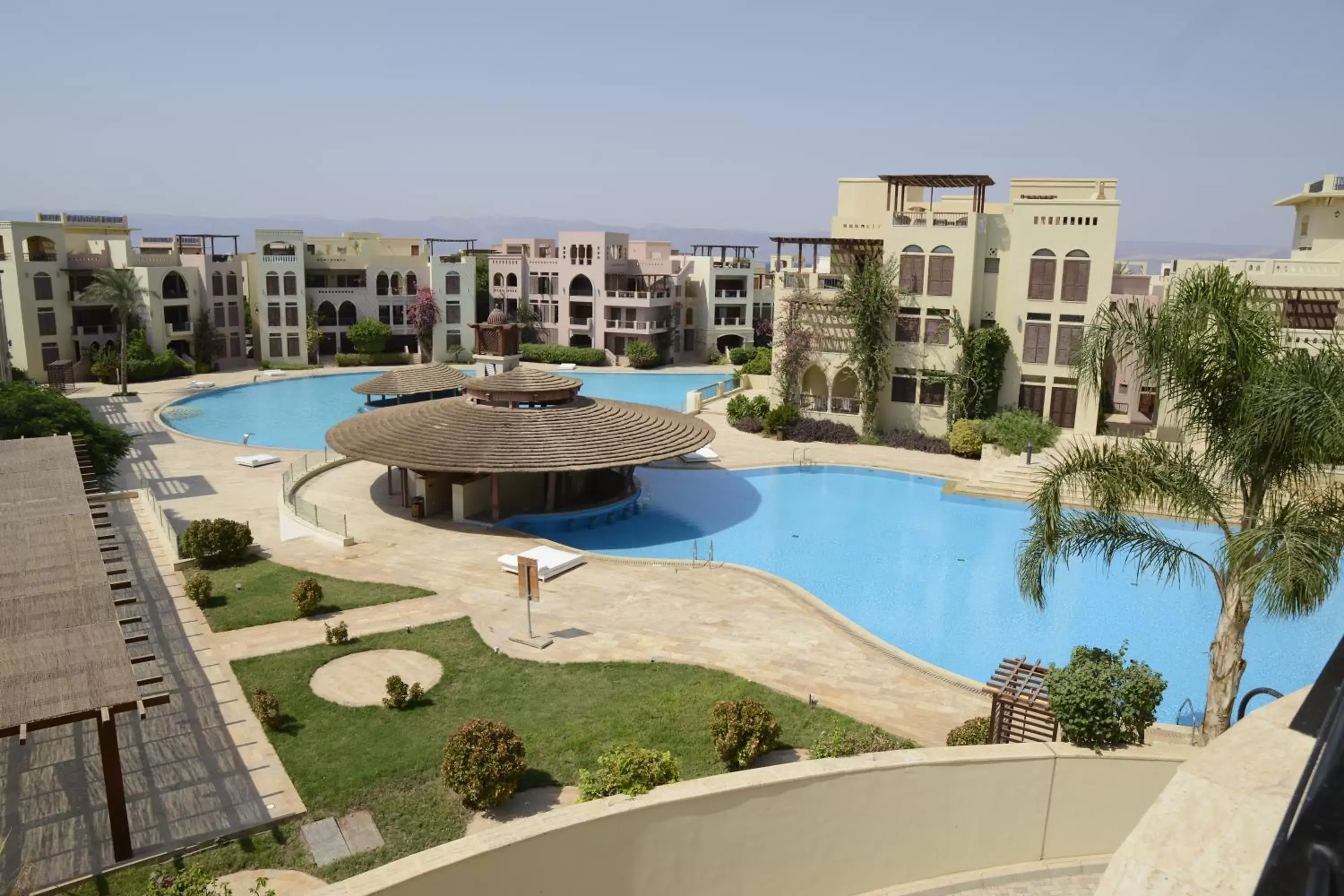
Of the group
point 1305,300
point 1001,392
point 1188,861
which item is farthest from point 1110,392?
point 1188,861

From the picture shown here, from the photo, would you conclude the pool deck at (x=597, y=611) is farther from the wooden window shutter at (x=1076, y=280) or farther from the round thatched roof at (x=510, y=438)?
the wooden window shutter at (x=1076, y=280)

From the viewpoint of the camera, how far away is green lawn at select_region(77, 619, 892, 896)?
37.4 feet

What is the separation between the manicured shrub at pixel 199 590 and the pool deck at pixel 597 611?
1876 millimetres

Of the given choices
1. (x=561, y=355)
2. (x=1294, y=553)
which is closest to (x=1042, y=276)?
(x=1294, y=553)

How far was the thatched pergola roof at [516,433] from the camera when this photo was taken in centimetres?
2511

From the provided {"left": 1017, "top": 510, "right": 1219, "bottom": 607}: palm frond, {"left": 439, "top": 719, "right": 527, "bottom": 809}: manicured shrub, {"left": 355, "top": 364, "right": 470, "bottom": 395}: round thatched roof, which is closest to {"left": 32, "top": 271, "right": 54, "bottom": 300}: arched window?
{"left": 355, "top": 364, "right": 470, "bottom": 395}: round thatched roof

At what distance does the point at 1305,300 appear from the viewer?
31734 mm

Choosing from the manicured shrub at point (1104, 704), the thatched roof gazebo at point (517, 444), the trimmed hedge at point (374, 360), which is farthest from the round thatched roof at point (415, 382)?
the manicured shrub at point (1104, 704)

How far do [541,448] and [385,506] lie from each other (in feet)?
17.4

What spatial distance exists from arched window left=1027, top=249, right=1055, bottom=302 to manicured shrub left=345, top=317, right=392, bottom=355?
39750 mm

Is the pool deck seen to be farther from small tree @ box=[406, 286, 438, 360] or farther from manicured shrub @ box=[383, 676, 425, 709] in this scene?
small tree @ box=[406, 286, 438, 360]

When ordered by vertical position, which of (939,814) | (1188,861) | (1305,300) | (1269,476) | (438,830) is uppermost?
(1305,300)

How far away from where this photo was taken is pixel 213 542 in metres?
21.4

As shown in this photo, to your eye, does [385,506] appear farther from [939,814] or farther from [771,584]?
[939,814]
